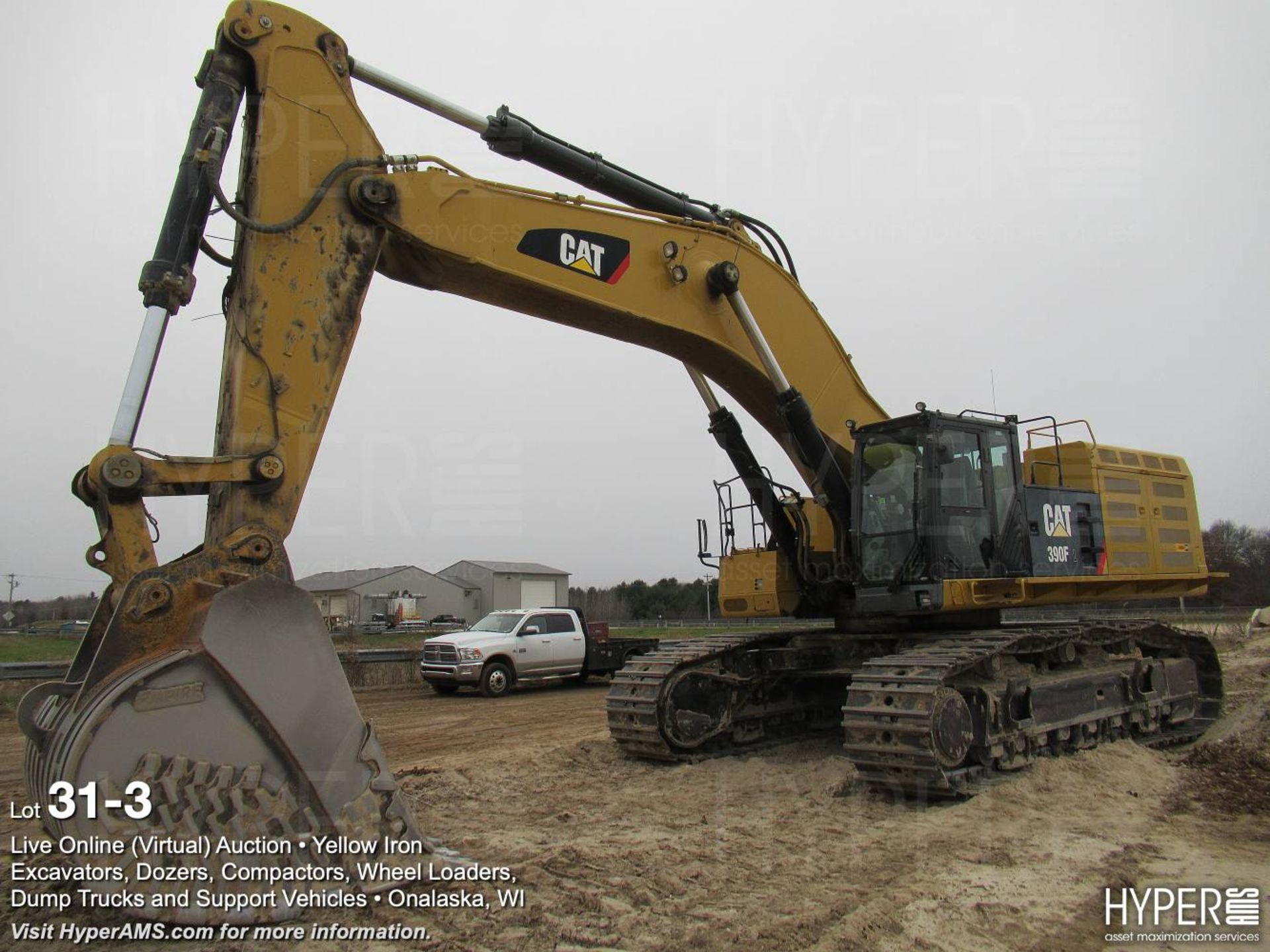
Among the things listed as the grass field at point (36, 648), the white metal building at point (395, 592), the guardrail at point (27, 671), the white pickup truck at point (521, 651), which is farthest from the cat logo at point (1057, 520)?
the white metal building at point (395, 592)

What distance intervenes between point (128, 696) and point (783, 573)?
6013 millimetres

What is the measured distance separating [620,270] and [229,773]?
13.9 ft

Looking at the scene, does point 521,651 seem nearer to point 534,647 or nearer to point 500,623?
point 534,647

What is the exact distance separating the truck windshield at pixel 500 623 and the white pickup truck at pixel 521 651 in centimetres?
2

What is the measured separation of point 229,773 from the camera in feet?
13.1

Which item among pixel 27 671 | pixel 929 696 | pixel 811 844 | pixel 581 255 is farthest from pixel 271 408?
pixel 27 671

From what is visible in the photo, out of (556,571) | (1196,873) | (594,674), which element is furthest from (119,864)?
(556,571)

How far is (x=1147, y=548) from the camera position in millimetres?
9477

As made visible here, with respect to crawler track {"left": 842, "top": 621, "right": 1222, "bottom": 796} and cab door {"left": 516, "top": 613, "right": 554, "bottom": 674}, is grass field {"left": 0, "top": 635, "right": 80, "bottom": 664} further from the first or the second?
crawler track {"left": 842, "top": 621, "right": 1222, "bottom": 796}

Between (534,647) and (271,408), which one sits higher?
(271,408)

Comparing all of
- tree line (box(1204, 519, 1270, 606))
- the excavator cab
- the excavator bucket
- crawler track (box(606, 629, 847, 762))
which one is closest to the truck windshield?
crawler track (box(606, 629, 847, 762))

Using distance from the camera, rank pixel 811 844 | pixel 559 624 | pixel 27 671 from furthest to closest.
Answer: pixel 559 624 → pixel 27 671 → pixel 811 844

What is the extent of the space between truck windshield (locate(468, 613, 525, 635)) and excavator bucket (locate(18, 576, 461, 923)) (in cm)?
1346

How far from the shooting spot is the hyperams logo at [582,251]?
6184 millimetres
